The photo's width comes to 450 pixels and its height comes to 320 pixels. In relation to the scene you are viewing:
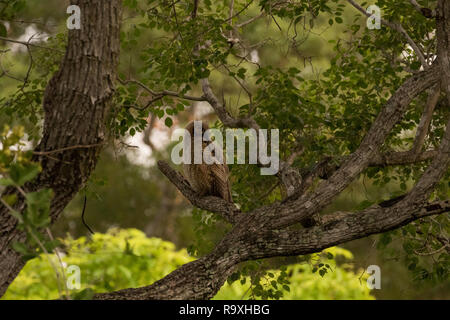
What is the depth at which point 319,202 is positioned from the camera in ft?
12.8

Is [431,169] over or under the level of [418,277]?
over

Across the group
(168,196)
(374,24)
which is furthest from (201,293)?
(168,196)

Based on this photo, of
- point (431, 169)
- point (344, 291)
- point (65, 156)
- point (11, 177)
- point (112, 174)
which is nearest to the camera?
point (11, 177)

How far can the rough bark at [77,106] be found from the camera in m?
3.56

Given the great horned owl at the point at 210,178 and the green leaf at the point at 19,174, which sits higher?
the great horned owl at the point at 210,178

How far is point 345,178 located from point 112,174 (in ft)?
37.7

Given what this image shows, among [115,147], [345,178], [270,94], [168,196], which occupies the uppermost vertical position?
[168,196]

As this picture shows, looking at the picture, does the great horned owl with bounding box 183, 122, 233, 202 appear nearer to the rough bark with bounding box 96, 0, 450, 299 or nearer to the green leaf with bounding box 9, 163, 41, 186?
the rough bark with bounding box 96, 0, 450, 299

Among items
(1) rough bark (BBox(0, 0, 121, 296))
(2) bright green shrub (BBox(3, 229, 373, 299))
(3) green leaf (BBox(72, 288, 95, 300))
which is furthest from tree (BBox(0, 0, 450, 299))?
(2) bright green shrub (BBox(3, 229, 373, 299))

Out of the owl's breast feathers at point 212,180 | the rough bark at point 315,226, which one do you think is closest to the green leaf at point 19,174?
the rough bark at point 315,226

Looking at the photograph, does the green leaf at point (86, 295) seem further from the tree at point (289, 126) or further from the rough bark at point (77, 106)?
the rough bark at point (77, 106)

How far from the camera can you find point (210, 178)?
4.98 meters

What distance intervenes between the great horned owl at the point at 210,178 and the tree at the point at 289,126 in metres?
0.09

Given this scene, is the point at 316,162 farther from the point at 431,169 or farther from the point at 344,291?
the point at 344,291
